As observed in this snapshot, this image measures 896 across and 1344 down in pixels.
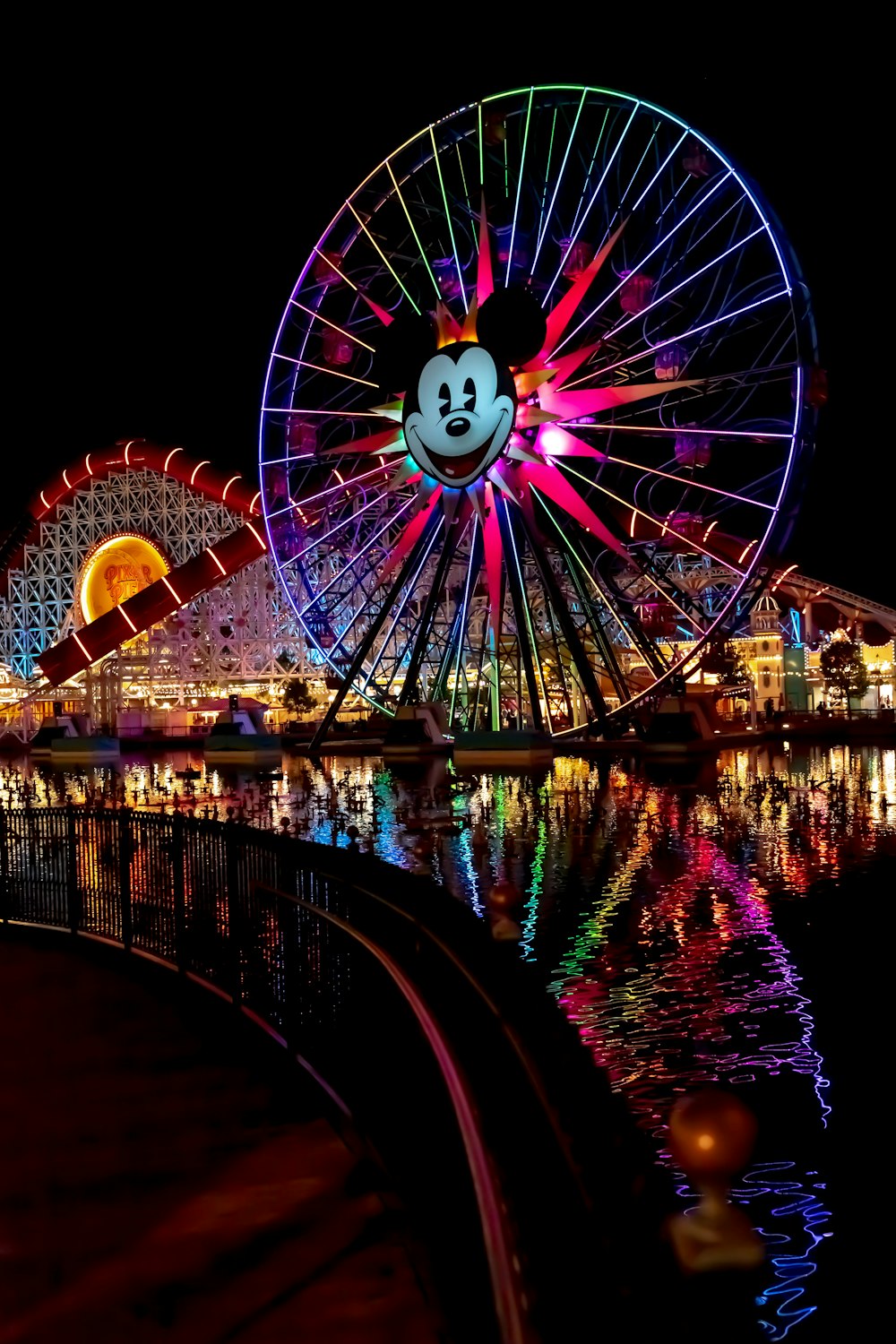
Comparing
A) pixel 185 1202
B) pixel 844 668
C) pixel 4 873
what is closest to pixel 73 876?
pixel 4 873

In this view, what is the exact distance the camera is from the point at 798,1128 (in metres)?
6.62

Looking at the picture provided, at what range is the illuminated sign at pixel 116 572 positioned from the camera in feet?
215

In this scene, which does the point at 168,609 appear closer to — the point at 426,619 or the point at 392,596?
the point at 426,619

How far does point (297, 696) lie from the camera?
194ft

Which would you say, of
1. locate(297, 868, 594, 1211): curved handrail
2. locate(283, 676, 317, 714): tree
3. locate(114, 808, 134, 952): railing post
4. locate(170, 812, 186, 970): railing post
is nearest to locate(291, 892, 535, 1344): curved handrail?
locate(297, 868, 594, 1211): curved handrail

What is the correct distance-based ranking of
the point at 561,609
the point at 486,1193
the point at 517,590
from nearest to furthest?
1. the point at 486,1193
2. the point at 561,609
3. the point at 517,590

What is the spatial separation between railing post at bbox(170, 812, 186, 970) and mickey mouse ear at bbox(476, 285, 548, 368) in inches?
900

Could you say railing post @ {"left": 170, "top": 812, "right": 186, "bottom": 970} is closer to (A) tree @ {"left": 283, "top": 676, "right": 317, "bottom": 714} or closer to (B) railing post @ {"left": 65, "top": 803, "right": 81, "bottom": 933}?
(B) railing post @ {"left": 65, "top": 803, "right": 81, "bottom": 933}

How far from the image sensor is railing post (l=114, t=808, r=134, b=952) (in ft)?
33.3

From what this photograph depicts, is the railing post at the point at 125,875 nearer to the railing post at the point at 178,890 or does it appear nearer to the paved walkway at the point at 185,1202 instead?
the railing post at the point at 178,890

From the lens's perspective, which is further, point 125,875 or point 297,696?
point 297,696

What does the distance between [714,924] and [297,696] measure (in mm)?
48104

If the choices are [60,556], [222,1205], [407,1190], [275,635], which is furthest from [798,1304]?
[60,556]

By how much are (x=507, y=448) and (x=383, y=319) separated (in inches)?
209
